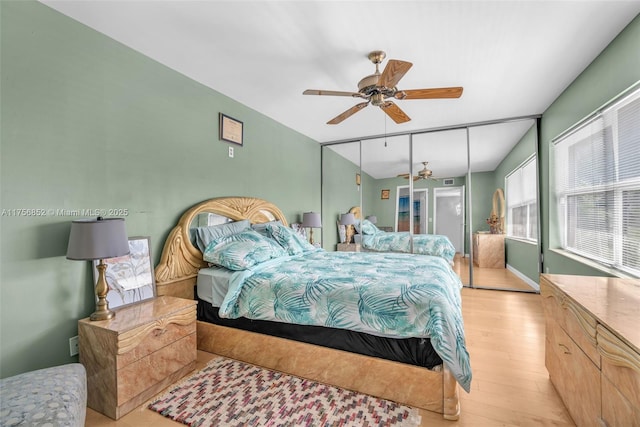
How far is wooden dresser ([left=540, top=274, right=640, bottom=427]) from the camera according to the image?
38.8 inches

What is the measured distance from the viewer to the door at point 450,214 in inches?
175

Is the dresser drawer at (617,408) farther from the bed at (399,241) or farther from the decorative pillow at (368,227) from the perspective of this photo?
the decorative pillow at (368,227)

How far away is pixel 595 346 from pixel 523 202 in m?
4.12

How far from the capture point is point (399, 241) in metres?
4.66

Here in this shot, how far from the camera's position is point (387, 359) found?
5.84 ft

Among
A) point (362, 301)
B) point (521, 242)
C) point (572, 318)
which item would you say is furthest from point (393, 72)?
point (521, 242)

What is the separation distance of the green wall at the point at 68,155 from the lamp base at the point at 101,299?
27 cm

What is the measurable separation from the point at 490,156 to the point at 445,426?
4.62m

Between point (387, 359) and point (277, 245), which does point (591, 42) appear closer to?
point (387, 359)

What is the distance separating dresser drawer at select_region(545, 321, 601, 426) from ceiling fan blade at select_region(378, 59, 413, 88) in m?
1.93

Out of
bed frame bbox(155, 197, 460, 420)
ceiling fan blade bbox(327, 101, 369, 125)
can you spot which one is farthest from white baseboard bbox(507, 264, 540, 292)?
ceiling fan blade bbox(327, 101, 369, 125)

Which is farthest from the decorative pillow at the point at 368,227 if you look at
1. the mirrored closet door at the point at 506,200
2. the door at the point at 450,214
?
the mirrored closet door at the point at 506,200

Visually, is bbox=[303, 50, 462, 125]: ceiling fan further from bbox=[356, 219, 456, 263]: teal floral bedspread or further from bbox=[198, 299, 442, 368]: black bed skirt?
bbox=[356, 219, 456, 263]: teal floral bedspread

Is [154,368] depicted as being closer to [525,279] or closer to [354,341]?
[354,341]
